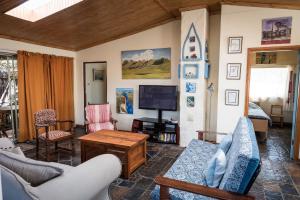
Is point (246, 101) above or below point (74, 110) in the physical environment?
above

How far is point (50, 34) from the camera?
4.49m

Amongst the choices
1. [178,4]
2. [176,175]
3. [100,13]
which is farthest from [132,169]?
[178,4]

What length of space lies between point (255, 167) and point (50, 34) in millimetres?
4641

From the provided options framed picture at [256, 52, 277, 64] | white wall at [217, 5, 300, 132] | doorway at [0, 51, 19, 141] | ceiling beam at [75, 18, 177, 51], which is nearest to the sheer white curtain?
framed picture at [256, 52, 277, 64]

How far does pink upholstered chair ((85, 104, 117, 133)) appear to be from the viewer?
14.1ft

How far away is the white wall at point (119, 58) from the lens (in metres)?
4.79

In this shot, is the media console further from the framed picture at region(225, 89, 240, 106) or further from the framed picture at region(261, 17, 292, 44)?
the framed picture at region(261, 17, 292, 44)

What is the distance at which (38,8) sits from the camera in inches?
143

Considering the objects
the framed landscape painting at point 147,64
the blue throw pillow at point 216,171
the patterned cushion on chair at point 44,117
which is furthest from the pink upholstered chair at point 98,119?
the blue throw pillow at point 216,171

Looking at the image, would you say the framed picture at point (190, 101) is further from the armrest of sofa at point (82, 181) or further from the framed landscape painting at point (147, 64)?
the armrest of sofa at point (82, 181)

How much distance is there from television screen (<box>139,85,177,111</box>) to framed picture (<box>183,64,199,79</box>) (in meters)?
0.42

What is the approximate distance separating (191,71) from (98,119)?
7.56 ft

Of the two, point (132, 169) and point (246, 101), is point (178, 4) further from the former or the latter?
point (132, 169)

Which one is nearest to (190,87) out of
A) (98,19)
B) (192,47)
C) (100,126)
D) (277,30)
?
(192,47)
